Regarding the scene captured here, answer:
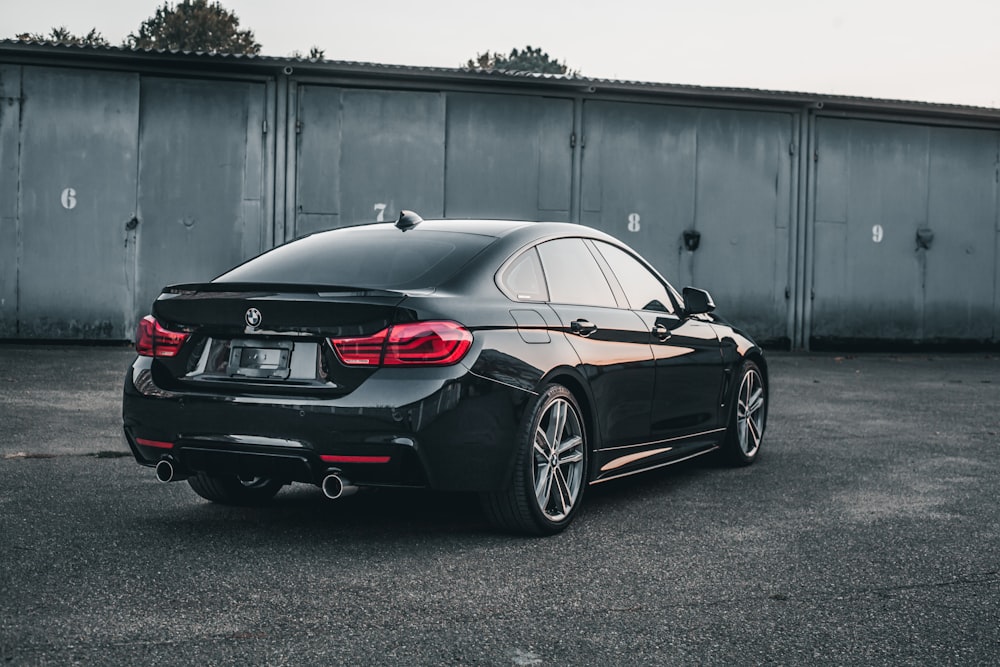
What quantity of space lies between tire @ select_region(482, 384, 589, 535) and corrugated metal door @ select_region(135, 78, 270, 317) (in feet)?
39.4

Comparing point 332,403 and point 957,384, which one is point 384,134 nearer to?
point 957,384

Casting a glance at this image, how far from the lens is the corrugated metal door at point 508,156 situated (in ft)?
57.3

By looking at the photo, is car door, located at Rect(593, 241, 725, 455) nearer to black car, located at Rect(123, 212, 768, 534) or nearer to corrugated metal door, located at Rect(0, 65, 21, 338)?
black car, located at Rect(123, 212, 768, 534)

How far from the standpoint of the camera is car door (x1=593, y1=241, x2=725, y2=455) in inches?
247

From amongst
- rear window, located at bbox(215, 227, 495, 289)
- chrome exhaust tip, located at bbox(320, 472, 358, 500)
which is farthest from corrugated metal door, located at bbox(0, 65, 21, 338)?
chrome exhaust tip, located at bbox(320, 472, 358, 500)

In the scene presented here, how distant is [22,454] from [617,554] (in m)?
4.07

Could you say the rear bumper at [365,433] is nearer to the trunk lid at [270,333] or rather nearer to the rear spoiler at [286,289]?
the trunk lid at [270,333]

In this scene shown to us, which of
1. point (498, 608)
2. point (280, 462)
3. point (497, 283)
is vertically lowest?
point (498, 608)

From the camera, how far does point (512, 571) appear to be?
14.8 feet

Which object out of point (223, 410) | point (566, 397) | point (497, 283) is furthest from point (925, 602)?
point (223, 410)

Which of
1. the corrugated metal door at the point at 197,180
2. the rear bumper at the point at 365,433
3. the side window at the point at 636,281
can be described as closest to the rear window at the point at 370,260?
the rear bumper at the point at 365,433

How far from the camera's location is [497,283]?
5.20 metres

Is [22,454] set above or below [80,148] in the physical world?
below

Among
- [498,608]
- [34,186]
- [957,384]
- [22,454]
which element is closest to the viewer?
[498,608]
